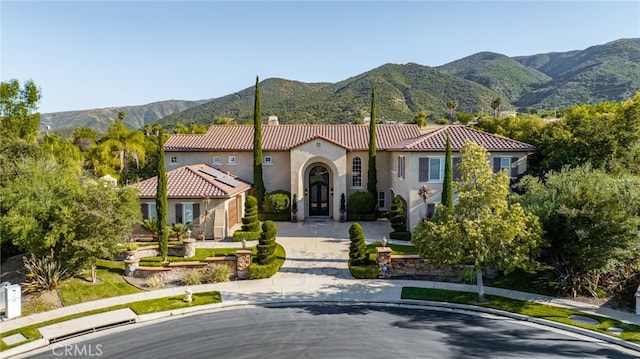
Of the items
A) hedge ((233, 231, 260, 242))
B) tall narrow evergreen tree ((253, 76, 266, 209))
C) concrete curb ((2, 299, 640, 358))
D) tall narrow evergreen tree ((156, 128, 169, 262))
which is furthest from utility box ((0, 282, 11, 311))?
tall narrow evergreen tree ((253, 76, 266, 209))

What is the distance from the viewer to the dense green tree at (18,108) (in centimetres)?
3197

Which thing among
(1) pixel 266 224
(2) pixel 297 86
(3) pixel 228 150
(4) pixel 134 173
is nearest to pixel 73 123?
(2) pixel 297 86

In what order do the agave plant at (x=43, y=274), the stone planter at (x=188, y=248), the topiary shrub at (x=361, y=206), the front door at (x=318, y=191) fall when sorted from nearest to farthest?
the agave plant at (x=43, y=274)
the stone planter at (x=188, y=248)
the topiary shrub at (x=361, y=206)
the front door at (x=318, y=191)

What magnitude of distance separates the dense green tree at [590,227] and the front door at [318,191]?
18892 mm

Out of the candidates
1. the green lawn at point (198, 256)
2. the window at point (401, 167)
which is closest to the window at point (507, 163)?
the window at point (401, 167)

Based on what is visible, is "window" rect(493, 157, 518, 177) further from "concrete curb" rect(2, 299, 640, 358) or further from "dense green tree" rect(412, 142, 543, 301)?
"concrete curb" rect(2, 299, 640, 358)

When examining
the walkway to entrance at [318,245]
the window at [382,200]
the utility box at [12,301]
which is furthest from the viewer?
the window at [382,200]

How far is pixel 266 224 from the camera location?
20.5 metres

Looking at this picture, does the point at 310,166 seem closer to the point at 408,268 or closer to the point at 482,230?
the point at 408,268

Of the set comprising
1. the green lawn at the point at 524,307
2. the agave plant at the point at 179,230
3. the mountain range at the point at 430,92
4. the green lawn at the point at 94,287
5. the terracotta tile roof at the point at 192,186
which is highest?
the mountain range at the point at 430,92

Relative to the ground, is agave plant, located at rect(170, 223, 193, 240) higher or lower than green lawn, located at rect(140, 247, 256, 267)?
higher

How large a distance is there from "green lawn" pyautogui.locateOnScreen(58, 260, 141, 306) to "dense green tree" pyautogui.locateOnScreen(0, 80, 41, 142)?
18.8m

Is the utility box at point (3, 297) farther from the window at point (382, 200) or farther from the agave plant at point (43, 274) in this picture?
the window at point (382, 200)

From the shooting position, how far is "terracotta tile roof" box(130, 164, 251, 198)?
86.8ft
